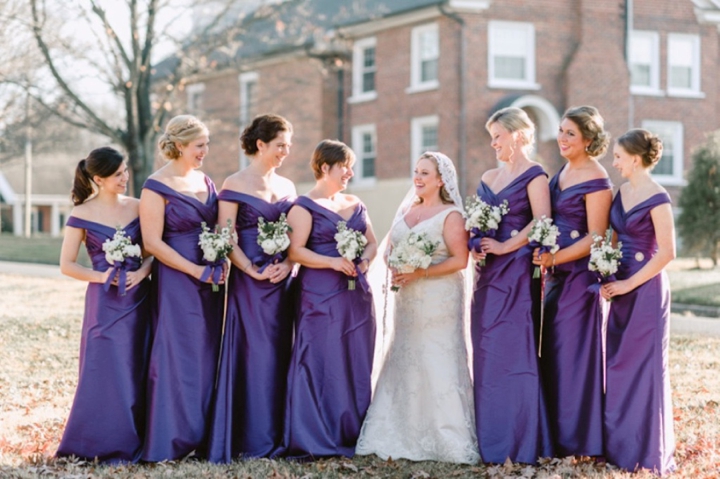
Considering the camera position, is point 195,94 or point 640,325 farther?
point 195,94

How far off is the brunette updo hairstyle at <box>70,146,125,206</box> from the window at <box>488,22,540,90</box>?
22.2 meters

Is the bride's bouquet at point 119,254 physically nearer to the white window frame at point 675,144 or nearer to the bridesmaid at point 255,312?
the bridesmaid at point 255,312

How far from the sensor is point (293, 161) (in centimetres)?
3262

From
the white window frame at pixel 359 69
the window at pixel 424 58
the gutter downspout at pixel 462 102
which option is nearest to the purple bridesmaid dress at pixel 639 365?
the gutter downspout at pixel 462 102

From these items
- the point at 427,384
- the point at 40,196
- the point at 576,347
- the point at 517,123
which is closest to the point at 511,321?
the point at 576,347

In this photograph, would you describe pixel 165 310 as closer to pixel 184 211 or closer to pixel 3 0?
pixel 184 211

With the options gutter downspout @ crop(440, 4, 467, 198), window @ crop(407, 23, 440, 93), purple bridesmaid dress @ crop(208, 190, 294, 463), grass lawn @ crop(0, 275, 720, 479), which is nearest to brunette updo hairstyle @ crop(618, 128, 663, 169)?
grass lawn @ crop(0, 275, 720, 479)

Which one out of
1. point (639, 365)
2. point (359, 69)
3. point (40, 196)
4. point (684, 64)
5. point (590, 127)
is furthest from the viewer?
point (40, 196)

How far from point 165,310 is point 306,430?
1407mm

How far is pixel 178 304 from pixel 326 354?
1.20 m

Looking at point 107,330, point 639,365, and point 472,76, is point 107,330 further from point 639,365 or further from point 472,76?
point 472,76

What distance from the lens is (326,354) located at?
271 inches

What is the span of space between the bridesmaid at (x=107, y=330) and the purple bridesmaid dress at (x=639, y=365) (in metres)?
3.50

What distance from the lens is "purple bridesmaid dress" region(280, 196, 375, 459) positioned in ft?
22.3
